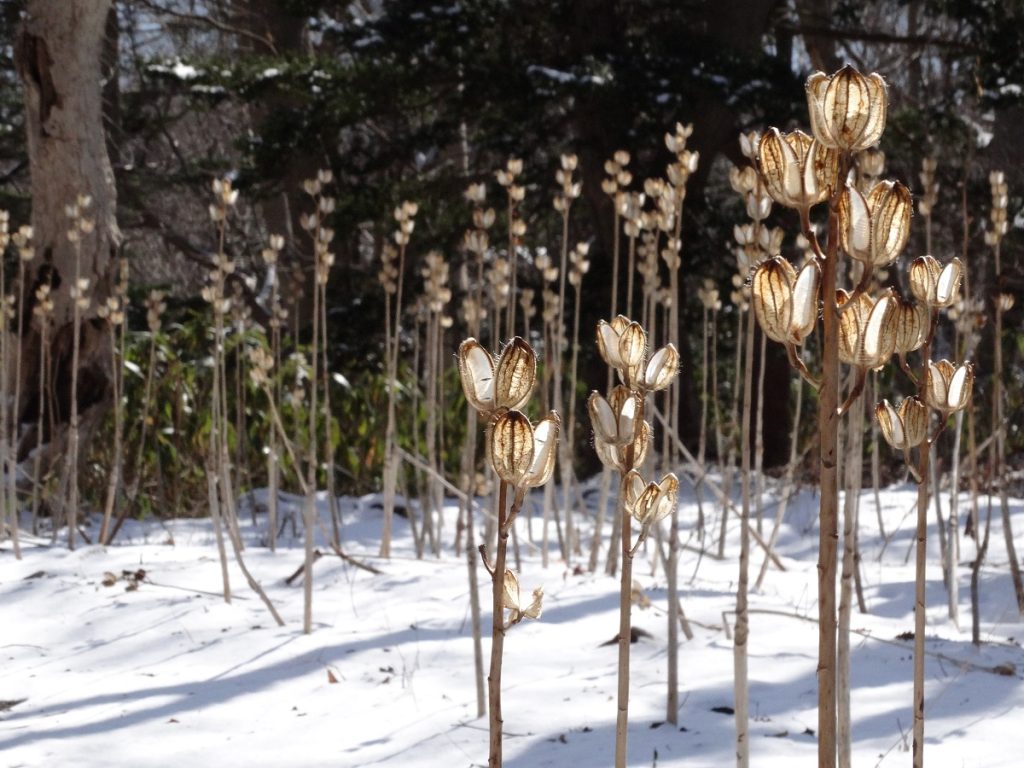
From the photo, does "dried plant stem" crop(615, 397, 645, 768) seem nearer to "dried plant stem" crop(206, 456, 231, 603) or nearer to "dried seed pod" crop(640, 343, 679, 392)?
"dried seed pod" crop(640, 343, 679, 392)

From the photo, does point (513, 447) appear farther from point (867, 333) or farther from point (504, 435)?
point (867, 333)

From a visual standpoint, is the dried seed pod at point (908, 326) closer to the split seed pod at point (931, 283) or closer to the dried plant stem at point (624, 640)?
the split seed pod at point (931, 283)

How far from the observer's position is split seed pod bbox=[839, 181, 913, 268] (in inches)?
30.9

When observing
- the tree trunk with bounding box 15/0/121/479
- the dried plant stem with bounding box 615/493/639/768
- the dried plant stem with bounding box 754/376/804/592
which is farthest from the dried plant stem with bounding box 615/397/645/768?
the tree trunk with bounding box 15/0/121/479

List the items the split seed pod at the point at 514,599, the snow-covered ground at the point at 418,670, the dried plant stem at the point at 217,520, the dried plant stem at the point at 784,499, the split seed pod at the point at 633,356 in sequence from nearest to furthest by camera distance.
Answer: the split seed pod at the point at 514,599 < the split seed pod at the point at 633,356 < the snow-covered ground at the point at 418,670 < the dried plant stem at the point at 217,520 < the dried plant stem at the point at 784,499

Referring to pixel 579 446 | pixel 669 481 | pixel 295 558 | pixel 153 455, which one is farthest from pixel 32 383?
pixel 669 481

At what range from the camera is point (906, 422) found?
1034mm

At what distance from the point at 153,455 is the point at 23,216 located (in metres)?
2.36

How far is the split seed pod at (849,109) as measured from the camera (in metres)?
0.77

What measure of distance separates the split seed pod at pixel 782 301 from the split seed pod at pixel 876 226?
5 centimetres

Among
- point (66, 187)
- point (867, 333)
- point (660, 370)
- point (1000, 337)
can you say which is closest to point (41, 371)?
point (66, 187)

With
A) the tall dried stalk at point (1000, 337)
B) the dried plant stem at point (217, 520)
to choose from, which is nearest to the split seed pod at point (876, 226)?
the tall dried stalk at point (1000, 337)

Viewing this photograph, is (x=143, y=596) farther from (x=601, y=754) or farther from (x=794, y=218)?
(x=794, y=218)

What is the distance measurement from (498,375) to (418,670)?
1.84 metres
